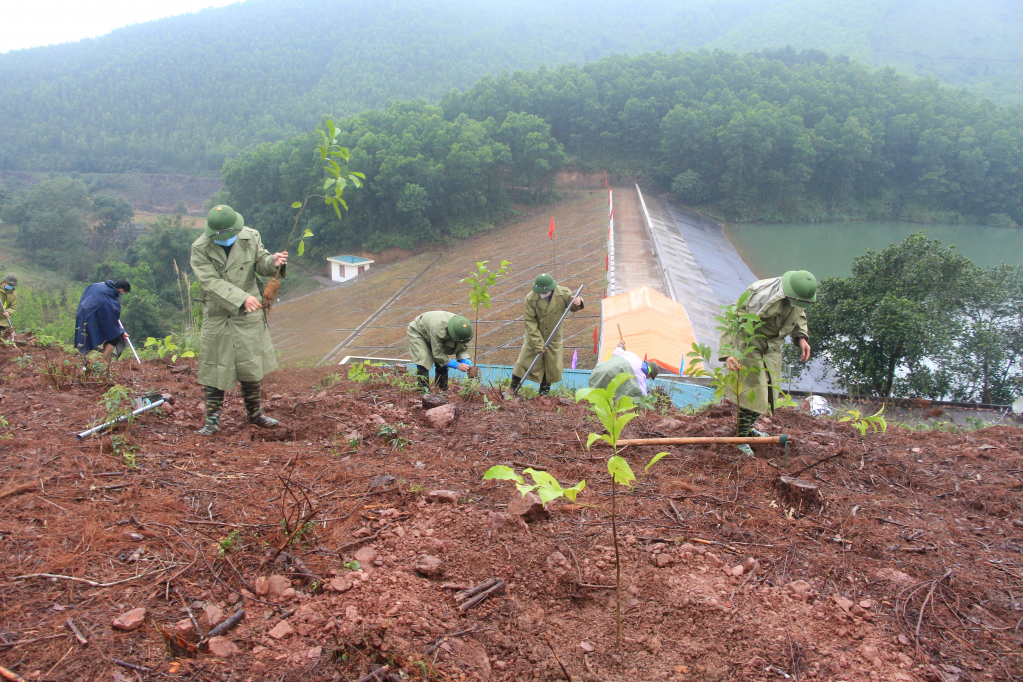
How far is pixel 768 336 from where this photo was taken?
4.43 m

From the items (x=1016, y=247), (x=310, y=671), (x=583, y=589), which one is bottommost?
(x=1016, y=247)

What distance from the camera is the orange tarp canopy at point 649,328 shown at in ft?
41.1

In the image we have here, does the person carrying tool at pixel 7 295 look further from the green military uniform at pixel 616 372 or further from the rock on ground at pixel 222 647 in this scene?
the rock on ground at pixel 222 647

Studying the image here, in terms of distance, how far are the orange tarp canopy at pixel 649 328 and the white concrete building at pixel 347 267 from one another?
965 inches

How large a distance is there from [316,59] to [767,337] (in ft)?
354

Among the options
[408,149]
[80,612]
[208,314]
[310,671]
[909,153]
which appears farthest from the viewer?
[909,153]

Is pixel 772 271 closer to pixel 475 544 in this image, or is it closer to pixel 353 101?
pixel 475 544

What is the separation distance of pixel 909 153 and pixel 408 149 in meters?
37.5

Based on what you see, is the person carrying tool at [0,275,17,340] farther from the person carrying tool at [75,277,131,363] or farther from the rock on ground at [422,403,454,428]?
the rock on ground at [422,403,454,428]

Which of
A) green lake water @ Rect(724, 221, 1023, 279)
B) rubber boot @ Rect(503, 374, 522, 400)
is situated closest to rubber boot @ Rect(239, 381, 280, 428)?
rubber boot @ Rect(503, 374, 522, 400)

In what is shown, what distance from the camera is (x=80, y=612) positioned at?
207cm

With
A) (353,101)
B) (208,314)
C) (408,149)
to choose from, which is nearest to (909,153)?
(408,149)

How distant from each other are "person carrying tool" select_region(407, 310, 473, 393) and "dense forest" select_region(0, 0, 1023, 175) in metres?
74.2

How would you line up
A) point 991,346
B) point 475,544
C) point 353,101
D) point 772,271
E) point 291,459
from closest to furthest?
point 475,544 → point 291,459 → point 991,346 → point 772,271 → point 353,101
